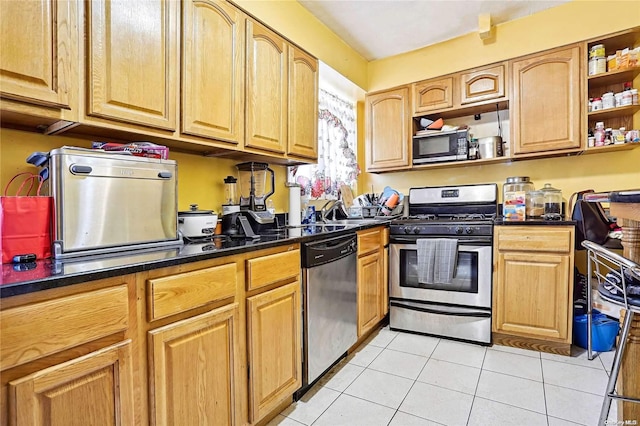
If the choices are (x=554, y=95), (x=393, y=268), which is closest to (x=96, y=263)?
(x=393, y=268)

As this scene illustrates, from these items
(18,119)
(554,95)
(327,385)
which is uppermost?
(554,95)

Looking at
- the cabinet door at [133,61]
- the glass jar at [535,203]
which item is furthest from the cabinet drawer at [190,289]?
the glass jar at [535,203]

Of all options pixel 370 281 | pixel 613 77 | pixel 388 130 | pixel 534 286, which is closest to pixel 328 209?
pixel 370 281

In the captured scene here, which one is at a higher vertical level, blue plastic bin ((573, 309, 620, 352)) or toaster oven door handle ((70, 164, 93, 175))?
toaster oven door handle ((70, 164, 93, 175))

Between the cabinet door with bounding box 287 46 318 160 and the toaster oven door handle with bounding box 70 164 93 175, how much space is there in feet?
3.97

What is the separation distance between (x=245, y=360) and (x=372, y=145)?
8.11 feet

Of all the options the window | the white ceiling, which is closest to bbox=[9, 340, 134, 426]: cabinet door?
the window

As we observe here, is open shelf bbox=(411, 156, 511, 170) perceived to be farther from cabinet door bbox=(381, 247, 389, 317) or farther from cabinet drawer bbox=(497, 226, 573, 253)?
cabinet door bbox=(381, 247, 389, 317)

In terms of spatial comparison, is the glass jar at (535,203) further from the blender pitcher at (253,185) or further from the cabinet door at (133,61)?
the cabinet door at (133,61)

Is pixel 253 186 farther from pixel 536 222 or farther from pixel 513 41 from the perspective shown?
pixel 513 41

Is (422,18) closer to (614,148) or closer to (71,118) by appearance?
(614,148)

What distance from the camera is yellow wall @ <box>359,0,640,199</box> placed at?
245 cm

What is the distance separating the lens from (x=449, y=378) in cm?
193

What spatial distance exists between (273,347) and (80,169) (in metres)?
1.07
